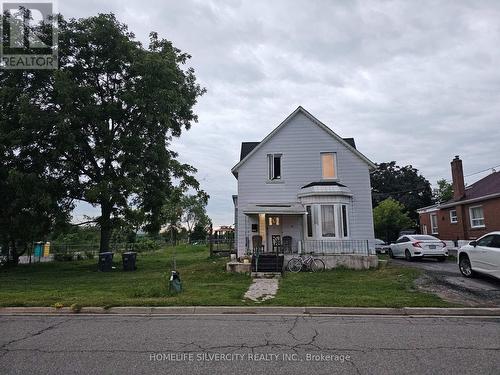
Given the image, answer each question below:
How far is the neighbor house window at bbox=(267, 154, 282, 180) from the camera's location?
70.9 ft

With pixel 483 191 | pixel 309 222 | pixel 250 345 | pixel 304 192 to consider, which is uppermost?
pixel 483 191

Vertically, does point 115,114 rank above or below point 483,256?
above

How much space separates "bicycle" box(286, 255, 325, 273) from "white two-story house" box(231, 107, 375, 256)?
186 centimetres

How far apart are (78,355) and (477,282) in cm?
1242

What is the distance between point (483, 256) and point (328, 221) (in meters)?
8.36

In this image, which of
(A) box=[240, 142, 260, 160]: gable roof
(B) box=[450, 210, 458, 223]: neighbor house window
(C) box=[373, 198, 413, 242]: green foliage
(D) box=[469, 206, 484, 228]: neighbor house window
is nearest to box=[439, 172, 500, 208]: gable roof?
(B) box=[450, 210, 458, 223]: neighbor house window

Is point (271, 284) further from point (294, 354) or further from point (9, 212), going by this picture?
point (9, 212)

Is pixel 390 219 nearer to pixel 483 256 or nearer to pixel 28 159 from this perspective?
pixel 483 256

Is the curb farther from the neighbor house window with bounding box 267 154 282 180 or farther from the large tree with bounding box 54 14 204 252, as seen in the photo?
the neighbor house window with bounding box 267 154 282 180

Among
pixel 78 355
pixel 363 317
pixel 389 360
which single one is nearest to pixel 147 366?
pixel 78 355

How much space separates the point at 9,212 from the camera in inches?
745

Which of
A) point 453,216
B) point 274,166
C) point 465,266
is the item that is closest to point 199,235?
point 453,216

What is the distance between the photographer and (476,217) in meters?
26.7

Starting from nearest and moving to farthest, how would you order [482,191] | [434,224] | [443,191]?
[482,191], [434,224], [443,191]
